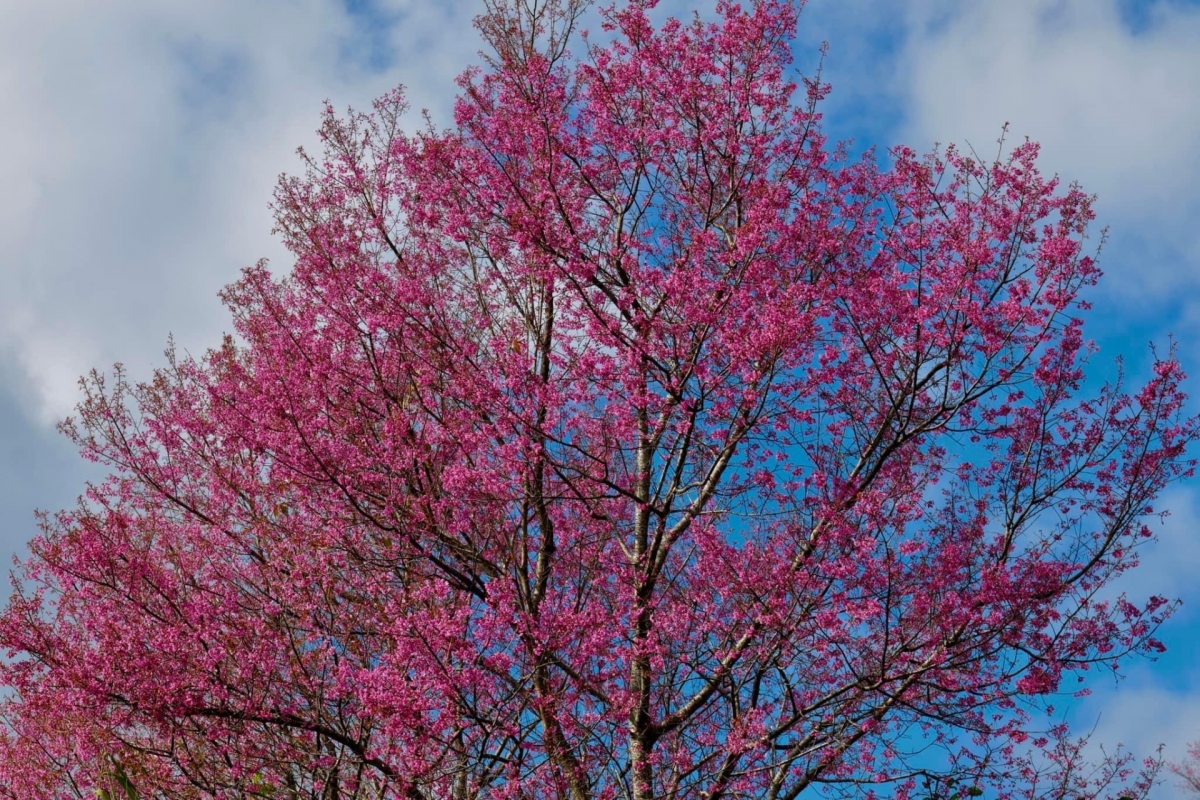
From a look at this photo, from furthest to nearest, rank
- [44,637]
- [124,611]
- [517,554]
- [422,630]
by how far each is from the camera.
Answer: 1. [517,554]
2. [124,611]
3. [44,637]
4. [422,630]

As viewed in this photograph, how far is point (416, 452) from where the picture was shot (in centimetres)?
1025

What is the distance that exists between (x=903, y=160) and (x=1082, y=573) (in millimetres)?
4554

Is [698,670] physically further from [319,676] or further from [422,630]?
[319,676]

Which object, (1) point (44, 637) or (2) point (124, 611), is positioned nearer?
(1) point (44, 637)

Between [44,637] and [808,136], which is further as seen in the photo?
[808,136]

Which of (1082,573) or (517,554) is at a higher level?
(517,554)

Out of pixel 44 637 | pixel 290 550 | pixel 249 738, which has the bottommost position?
pixel 249 738

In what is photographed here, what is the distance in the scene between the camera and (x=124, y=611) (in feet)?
32.6

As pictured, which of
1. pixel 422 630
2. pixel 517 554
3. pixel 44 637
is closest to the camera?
pixel 422 630

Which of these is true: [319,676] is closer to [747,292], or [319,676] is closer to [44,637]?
[44,637]

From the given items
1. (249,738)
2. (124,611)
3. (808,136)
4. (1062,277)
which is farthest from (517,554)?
(1062,277)

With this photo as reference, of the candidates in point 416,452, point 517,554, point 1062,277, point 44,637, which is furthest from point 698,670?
point 44,637

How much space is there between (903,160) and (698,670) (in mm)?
5715

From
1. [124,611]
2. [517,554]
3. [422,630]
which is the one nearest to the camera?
[422,630]
